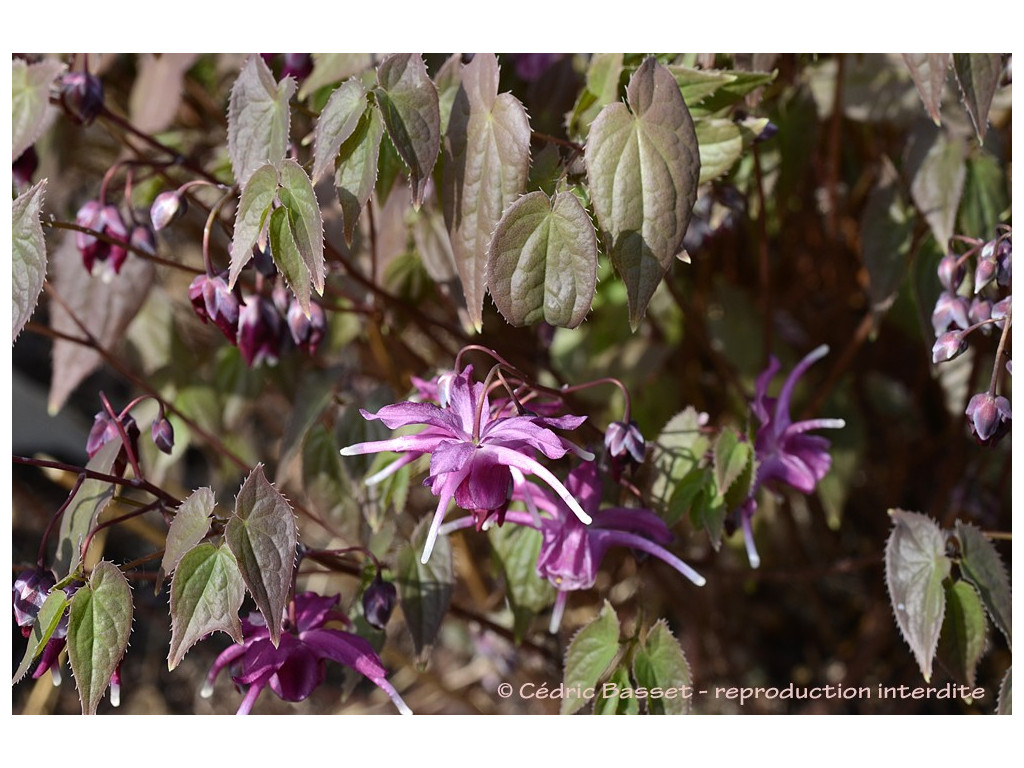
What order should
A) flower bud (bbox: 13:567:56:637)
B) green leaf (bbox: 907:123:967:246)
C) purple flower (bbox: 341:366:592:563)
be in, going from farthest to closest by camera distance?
1. green leaf (bbox: 907:123:967:246)
2. flower bud (bbox: 13:567:56:637)
3. purple flower (bbox: 341:366:592:563)

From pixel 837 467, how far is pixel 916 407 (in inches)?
13.6

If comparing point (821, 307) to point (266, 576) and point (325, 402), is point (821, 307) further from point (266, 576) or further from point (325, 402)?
point (266, 576)

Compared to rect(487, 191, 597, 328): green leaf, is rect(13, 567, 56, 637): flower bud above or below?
below

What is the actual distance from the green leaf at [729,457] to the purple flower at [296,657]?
327 millimetres

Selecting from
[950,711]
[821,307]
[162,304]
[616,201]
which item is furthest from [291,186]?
[950,711]

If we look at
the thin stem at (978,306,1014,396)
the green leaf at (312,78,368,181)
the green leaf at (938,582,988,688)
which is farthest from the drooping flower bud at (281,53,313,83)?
the green leaf at (938,582,988,688)

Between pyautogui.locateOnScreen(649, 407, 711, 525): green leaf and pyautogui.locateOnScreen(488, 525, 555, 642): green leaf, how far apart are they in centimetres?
13

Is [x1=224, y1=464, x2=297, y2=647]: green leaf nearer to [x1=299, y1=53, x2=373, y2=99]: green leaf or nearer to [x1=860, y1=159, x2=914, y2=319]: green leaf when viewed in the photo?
[x1=299, y1=53, x2=373, y2=99]: green leaf

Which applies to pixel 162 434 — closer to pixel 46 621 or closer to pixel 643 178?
pixel 46 621

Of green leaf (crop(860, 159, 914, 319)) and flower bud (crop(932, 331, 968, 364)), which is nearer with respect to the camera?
flower bud (crop(932, 331, 968, 364))

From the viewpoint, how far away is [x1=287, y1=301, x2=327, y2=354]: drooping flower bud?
917mm

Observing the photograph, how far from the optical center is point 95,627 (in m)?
0.73

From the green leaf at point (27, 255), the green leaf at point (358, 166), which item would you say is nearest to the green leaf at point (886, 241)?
the green leaf at point (358, 166)

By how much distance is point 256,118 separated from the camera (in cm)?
86
